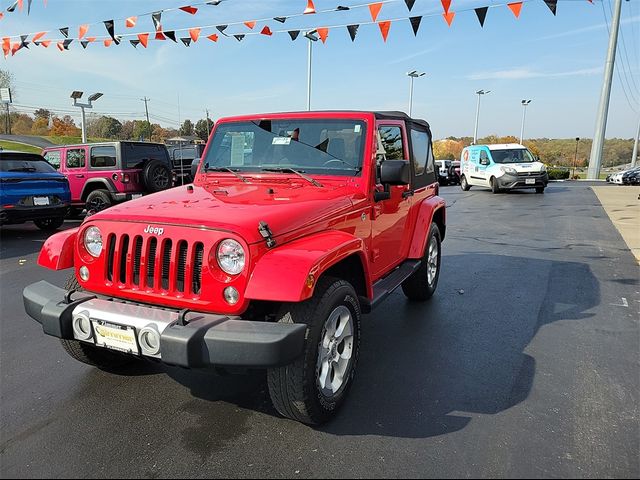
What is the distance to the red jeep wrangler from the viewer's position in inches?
92.9

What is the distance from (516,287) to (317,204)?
3.65 metres

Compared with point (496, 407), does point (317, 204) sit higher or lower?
higher

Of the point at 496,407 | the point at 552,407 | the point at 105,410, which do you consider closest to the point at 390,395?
the point at 496,407

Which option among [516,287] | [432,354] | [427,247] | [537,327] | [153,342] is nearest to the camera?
[153,342]

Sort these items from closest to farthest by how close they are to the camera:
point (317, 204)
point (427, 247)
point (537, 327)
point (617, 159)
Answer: point (317, 204), point (537, 327), point (427, 247), point (617, 159)

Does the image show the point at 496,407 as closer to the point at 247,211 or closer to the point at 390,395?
the point at 390,395

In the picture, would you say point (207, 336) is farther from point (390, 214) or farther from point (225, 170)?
point (390, 214)

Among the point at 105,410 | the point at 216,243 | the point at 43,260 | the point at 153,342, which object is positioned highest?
the point at 216,243

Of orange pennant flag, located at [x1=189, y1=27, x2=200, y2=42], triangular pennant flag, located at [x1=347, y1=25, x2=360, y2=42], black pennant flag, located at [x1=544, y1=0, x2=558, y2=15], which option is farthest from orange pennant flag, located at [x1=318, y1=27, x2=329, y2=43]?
black pennant flag, located at [x1=544, y1=0, x2=558, y2=15]

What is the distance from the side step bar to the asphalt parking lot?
19.7 inches

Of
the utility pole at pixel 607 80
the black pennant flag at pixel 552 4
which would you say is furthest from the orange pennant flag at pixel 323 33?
the utility pole at pixel 607 80

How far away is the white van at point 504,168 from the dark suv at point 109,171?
495 inches

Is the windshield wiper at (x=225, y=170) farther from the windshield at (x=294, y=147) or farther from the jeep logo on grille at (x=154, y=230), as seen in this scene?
the jeep logo on grille at (x=154, y=230)

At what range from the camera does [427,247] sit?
4891 mm
